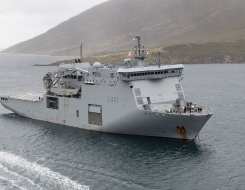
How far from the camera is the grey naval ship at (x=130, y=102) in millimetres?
35625

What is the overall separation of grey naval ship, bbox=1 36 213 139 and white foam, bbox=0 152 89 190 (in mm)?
11404

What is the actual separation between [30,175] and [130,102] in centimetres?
1408

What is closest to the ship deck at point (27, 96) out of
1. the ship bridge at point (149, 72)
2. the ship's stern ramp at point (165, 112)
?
the ship bridge at point (149, 72)

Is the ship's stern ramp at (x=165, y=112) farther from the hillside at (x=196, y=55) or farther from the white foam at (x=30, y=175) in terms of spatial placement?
the hillside at (x=196, y=55)

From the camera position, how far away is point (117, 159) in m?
32.2

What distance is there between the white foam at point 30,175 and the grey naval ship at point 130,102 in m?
11.4

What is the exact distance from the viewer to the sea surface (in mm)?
27125

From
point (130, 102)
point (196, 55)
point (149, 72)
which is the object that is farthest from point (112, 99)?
point (196, 55)

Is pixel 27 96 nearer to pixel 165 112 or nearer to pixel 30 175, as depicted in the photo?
pixel 30 175

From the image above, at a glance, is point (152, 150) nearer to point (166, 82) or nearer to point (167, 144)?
point (167, 144)

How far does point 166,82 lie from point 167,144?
806 centimetres

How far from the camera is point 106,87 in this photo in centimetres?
3859

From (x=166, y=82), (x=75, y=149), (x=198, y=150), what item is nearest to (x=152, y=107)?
(x=166, y=82)

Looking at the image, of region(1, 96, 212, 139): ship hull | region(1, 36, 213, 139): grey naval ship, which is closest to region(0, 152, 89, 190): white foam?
region(1, 96, 212, 139): ship hull
